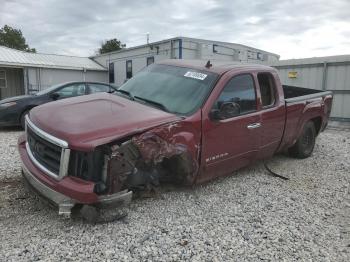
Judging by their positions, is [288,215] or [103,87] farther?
[103,87]

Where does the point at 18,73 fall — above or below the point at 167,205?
above

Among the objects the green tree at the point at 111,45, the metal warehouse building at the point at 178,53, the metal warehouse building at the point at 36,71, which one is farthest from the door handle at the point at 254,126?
the green tree at the point at 111,45

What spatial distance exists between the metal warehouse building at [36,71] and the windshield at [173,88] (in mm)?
16875

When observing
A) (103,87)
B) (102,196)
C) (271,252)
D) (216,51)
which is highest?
(216,51)

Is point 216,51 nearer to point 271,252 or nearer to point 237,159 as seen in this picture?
point 237,159

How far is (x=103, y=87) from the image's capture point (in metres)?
11.2

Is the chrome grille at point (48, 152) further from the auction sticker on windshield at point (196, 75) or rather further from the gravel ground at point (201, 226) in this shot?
the auction sticker on windshield at point (196, 75)

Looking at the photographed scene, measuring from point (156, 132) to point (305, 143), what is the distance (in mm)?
4301

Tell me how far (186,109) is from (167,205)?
1.23m

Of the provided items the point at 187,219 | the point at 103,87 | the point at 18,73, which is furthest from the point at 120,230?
the point at 18,73

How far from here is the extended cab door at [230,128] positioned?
14.7 feet

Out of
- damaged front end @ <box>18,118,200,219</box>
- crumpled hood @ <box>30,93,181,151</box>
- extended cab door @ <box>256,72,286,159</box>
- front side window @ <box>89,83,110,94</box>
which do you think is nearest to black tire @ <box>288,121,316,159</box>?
extended cab door @ <box>256,72,286,159</box>

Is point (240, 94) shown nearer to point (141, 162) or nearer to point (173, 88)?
point (173, 88)

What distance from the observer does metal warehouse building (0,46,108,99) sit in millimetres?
20781
